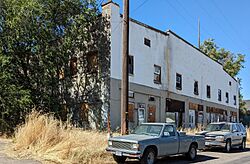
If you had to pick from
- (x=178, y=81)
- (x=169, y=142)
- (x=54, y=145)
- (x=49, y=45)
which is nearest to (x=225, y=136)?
(x=169, y=142)

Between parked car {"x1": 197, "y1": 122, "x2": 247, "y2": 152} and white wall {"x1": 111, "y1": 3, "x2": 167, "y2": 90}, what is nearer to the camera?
parked car {"x1": 197, "y1": 122, "x2": 247, "y2": 152}

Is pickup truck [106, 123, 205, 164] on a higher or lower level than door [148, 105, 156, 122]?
lower

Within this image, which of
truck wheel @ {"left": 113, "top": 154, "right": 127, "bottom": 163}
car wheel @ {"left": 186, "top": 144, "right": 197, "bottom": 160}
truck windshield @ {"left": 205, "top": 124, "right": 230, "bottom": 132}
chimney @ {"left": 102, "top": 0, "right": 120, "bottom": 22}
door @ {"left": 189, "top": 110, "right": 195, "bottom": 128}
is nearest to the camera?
truck wheel @ {"left": 113, "top": 154, "right": 127, "bottom": 163}

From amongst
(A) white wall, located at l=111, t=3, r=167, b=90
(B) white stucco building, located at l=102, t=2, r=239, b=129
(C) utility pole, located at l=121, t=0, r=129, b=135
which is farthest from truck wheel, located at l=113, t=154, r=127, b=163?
(A) white wall, located at l=111, t=3, r=167, b=90

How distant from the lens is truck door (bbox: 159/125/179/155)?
12.6 m

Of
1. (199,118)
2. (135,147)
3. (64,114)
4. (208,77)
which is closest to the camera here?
(135,147)

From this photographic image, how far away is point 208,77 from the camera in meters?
35.9

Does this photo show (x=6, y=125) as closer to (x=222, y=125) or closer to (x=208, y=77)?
(x=222, y=125)

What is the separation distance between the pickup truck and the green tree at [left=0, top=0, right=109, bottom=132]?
8.19 metres

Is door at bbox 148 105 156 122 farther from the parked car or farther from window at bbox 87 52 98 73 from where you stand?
window at bbox 87 52 98 73

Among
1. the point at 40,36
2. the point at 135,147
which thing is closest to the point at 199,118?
the point at 40,36

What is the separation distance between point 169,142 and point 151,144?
1264mm

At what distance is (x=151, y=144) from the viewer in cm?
1196

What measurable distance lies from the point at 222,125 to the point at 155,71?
7.41 metres
